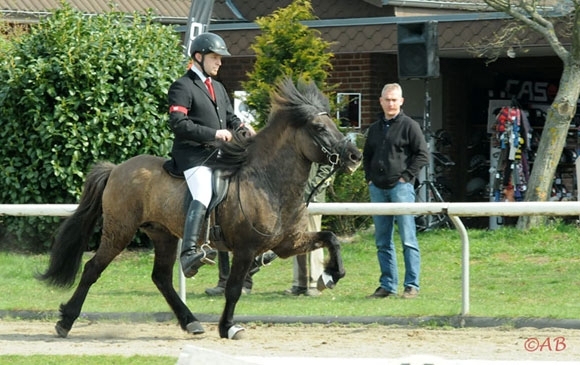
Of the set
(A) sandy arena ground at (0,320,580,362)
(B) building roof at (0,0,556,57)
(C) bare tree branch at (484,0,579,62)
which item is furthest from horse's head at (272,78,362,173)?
(C) bare tree branch at (484,0,579,62)

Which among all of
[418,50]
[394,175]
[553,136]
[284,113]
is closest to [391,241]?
[394,175]

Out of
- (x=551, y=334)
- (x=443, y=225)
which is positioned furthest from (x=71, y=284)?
(x=443, y=225)

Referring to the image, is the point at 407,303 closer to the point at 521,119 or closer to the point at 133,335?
the point at 133,335

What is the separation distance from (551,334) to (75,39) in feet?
27.1

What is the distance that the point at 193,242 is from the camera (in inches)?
378

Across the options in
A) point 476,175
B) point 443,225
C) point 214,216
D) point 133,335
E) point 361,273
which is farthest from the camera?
point 476,175

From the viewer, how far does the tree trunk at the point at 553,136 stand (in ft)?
A: 56.4

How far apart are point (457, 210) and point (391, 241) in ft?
5.50

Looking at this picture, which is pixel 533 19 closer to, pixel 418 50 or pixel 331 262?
pixel 418 50

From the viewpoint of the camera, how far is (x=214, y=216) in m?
9.77

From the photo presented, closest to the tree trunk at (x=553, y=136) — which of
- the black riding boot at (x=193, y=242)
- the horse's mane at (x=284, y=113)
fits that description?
the horse's mane at (x=284, y=113)

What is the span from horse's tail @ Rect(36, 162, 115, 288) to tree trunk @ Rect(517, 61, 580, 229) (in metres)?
8.15

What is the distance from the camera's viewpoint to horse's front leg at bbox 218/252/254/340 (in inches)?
385

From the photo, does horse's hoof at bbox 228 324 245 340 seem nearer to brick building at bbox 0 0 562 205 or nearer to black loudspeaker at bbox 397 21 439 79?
black loudspeaker at bbox 397 21 439 79
